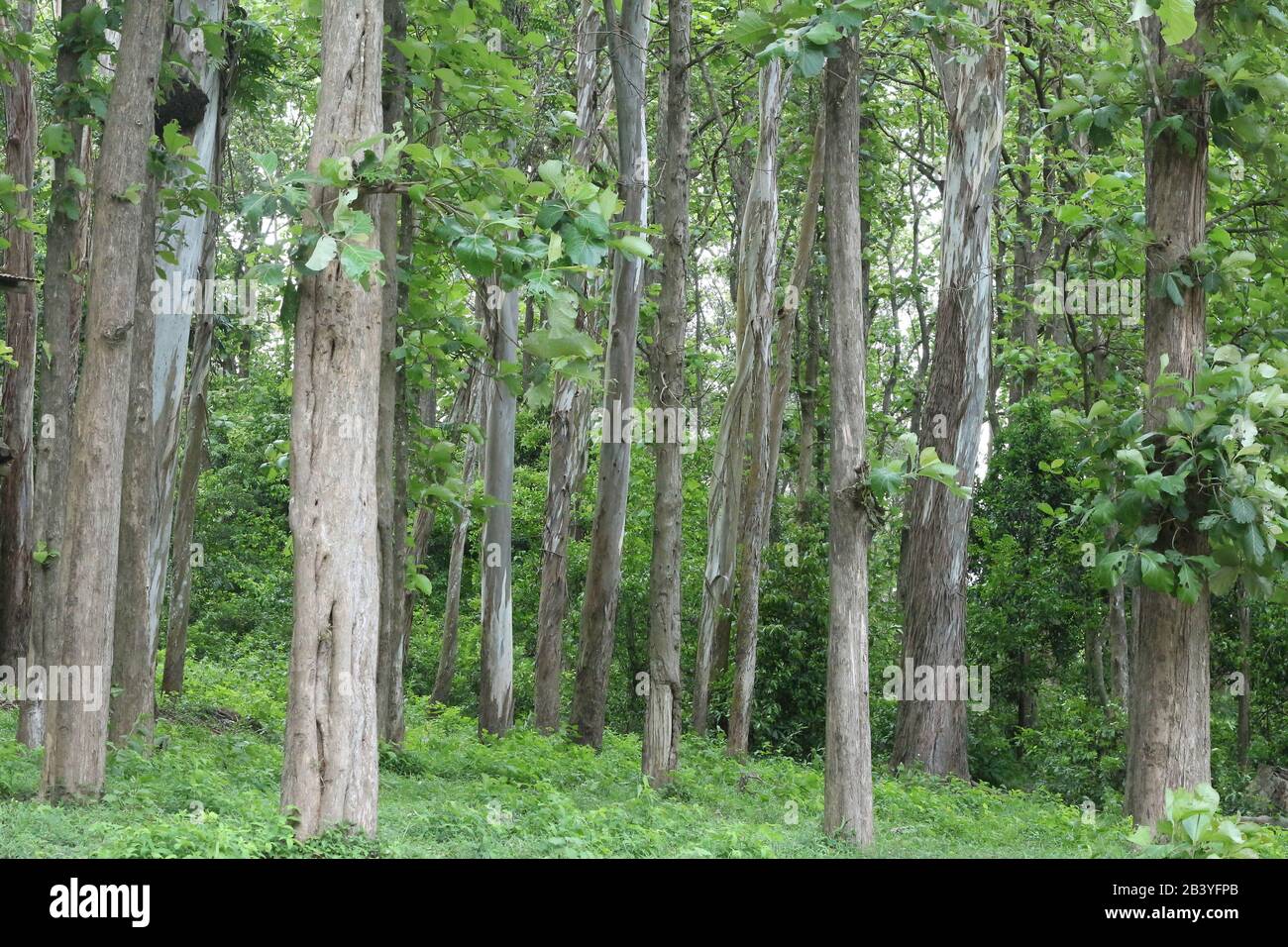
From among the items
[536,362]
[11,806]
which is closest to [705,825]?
[536,362]

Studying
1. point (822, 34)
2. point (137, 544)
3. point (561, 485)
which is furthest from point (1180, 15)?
point (561, 485)

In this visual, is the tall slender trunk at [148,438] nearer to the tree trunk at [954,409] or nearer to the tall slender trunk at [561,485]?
the tall slender trunk at [561,485]

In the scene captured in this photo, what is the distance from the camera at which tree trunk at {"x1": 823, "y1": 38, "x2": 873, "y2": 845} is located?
7555 mm

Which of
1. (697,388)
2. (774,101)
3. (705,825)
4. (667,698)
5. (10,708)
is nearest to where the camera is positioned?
(705,825)

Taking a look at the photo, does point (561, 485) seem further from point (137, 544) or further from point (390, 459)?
point (137, 544)

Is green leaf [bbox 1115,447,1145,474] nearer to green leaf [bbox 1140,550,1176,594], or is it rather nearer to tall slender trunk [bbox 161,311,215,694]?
green leaf [bbox 1140,550,1176,594]

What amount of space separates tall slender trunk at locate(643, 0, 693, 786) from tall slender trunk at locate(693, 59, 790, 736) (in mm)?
4066

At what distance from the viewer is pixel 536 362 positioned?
24.0 ft

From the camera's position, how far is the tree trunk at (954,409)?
1395 cm

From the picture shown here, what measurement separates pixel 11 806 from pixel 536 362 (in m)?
3.76

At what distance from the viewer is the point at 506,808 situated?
28.3 feet

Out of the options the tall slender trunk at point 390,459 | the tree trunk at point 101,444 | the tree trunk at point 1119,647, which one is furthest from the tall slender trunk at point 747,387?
the tree trunk at point 101,444

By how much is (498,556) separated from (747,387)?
3.72 meters

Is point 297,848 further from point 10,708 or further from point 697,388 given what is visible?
point 697,388
